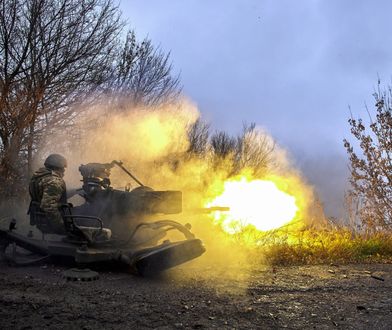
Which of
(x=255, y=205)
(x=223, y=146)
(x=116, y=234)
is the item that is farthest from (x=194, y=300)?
(x=223, y=146)

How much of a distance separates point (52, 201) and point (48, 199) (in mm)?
74

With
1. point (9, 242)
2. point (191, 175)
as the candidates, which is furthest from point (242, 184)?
point (9, 242)

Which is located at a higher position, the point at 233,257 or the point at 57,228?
the point at 57,228

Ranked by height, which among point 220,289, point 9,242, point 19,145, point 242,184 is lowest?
point 220,289

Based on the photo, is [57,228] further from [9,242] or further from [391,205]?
[391,205]

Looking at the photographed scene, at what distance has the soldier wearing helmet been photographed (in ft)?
25.4

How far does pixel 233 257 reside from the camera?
915 centimetres

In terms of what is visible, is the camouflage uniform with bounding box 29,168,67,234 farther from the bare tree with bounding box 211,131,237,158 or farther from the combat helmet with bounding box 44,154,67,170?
the bare tree with bounding box 211,131,237,158

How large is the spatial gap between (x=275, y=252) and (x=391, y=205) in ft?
15.8

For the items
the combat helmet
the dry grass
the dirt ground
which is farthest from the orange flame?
the combat helmet

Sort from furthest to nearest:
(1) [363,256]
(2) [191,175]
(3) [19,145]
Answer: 1. (2) [191,175]
2. (3) [19,145]
3. (1) [363,256]

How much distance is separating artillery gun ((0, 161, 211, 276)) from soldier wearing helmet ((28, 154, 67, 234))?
0.49 feet

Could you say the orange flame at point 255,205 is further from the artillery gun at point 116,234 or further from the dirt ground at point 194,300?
the dirt ground at point 194,300

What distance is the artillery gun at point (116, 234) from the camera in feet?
23.3
